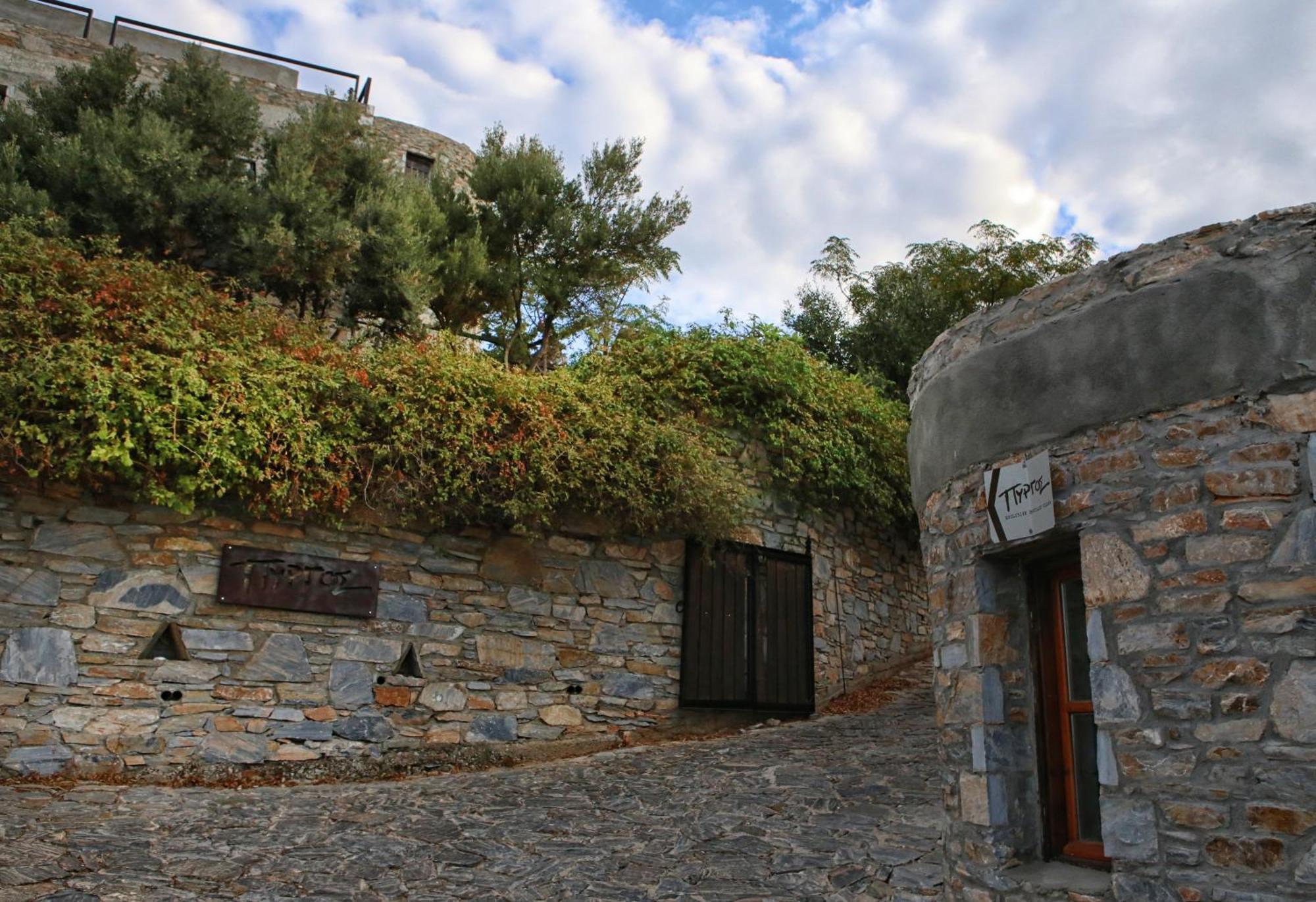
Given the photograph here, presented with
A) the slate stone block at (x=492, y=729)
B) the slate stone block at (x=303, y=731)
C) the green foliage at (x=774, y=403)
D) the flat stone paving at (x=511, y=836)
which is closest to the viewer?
the flat stone paving at (x=511, y=836)

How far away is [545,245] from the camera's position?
12.2 metres

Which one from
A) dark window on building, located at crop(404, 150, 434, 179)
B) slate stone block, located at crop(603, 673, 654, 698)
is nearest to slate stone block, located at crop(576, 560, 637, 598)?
slate stone block, located at crop(603, 673, 654, 698)

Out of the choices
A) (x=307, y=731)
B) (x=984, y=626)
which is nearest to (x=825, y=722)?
(x=307, y=731)

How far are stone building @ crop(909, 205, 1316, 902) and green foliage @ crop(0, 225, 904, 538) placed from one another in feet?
13.6

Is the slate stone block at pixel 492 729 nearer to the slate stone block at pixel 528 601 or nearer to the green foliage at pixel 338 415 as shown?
the slate stone block at pixel 528 601

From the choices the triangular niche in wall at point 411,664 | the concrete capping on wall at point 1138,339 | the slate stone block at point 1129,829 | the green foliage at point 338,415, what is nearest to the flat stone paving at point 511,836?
the triangular niche in wall at point 411,664

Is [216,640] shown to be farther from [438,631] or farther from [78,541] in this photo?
[438,631]

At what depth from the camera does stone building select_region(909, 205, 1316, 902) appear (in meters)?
2.93

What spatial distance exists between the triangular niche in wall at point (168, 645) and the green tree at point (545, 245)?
5.67m

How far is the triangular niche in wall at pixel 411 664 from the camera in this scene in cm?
713

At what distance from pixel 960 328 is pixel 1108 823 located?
80.8 inches

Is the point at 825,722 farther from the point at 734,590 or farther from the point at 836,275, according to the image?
the point at 836,275

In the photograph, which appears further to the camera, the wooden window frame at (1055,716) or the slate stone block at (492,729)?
the slate stone block at (492,729)

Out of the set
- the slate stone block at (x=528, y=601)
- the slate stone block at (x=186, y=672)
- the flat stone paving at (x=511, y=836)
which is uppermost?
the slate stone block at (x=528, y=601)
